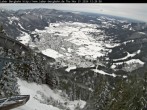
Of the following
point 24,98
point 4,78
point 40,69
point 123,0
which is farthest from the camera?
point 40,69

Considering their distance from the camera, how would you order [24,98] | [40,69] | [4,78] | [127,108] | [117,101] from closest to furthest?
[24,98]
[4,78]
[117,101]
[127,108]
[40,69]

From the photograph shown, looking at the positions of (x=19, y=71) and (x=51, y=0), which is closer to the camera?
(x=51, y=0)

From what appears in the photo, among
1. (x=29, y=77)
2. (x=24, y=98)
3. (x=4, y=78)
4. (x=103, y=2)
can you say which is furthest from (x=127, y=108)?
(x=103, y=2)

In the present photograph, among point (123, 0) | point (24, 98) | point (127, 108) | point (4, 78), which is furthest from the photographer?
point (127, 108)

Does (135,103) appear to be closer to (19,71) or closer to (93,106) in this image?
(93,106)

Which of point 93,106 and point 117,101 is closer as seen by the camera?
point 117,101

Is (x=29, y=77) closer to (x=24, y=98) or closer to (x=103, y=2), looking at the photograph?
(x=24, y=98)

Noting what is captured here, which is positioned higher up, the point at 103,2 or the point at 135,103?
the point at 103,2

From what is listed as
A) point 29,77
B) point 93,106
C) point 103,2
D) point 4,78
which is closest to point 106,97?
point 93,106

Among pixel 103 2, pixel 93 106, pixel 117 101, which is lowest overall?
A: pixel 93 106
